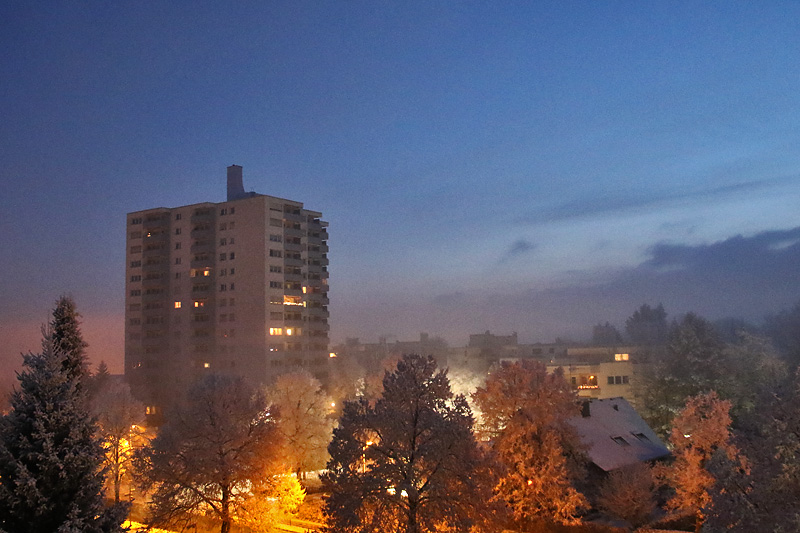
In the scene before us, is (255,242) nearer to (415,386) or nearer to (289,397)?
(289,397)

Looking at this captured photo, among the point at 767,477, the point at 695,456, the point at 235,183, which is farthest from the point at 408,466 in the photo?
the point at 235,183

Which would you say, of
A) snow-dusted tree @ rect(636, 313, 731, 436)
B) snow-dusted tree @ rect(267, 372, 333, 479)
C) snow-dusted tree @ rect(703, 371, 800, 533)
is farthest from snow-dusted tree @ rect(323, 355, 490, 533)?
snow-dusted tree @ rect(636, 313, 731, 436)

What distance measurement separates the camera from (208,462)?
117 ft

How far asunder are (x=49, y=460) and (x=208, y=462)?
1960 centimetres

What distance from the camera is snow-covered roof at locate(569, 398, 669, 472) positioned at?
52.8 metres

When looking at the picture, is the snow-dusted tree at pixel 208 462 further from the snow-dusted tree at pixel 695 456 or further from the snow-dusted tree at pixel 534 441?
the snow-dusted tree at pixel 695 456

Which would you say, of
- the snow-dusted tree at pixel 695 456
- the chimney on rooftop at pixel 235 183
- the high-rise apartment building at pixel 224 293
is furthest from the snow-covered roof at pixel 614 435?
the chimney on rooftop at pixel 235 183

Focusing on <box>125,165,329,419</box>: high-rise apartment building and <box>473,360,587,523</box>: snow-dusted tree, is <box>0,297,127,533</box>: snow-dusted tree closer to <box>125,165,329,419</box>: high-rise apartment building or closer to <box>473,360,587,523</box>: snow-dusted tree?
<box>473,360,587,523</box>: snow-dusted tree

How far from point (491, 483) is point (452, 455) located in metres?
Result: 2.47

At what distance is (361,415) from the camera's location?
1220 inches

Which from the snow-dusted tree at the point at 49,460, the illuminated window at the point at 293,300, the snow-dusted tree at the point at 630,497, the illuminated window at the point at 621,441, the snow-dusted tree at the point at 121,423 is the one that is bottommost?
the snow-dusted tree at the point at 630,497

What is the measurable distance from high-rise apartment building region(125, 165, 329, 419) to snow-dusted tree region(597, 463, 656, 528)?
197 ft

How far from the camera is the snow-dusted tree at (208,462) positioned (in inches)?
1398

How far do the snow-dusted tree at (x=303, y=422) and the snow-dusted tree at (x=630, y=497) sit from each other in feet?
88.3
